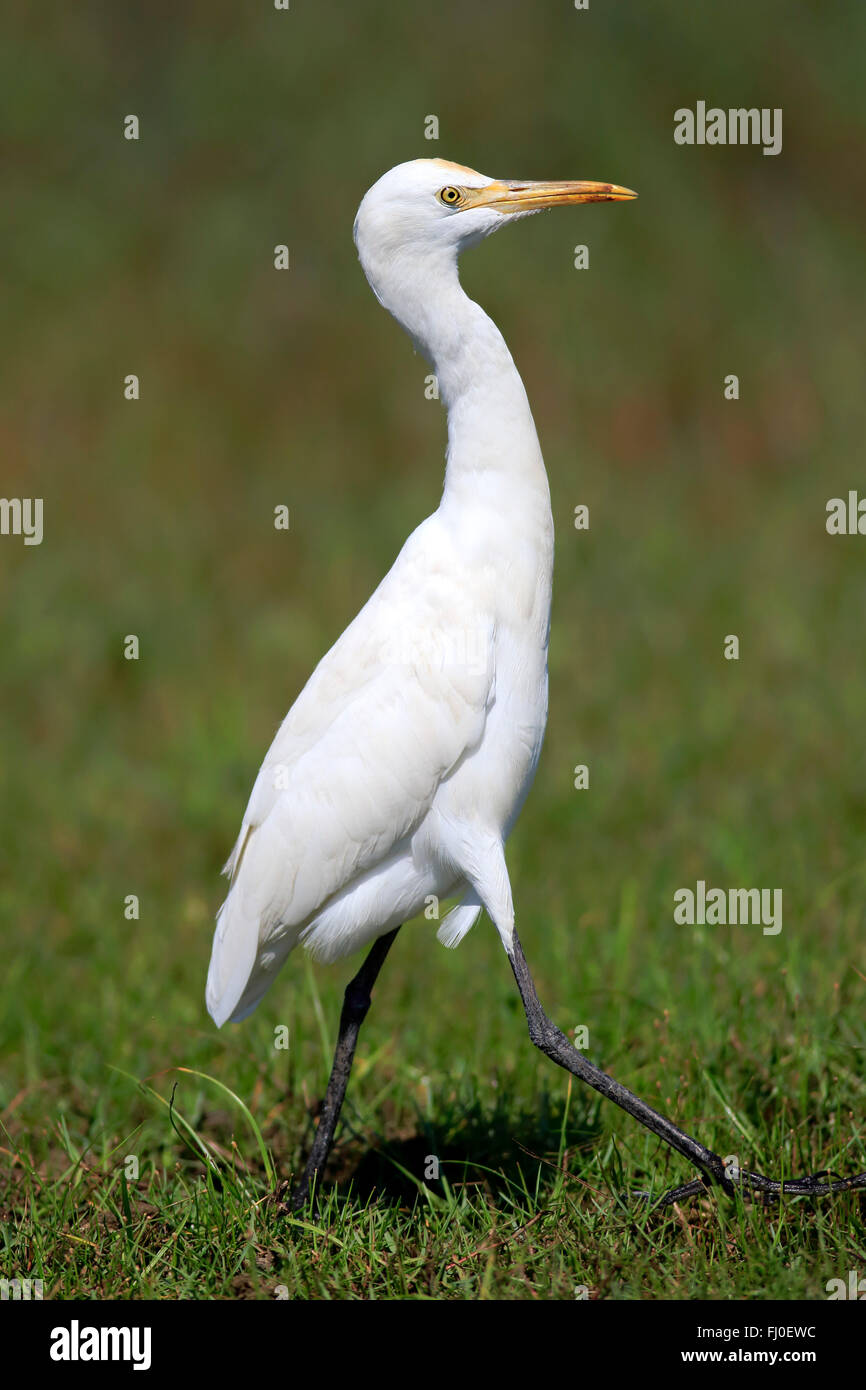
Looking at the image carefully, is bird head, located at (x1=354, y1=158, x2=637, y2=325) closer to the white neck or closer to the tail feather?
the white neck

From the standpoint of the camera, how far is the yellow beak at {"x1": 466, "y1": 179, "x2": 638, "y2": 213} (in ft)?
11.6

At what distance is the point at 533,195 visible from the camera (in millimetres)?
3568

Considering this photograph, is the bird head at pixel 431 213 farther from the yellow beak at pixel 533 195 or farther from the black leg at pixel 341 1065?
the black leg at pixel 341 1065

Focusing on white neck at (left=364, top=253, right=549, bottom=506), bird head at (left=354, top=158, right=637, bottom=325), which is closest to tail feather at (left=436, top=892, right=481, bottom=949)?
white neck at (left=364, top=253, right=549, bottom=506)

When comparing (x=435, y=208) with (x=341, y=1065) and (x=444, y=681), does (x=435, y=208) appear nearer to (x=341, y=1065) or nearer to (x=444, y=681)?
(x=444, y=681)

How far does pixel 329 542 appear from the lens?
9.80 metres

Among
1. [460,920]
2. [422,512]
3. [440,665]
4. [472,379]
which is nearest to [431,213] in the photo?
[472,379]

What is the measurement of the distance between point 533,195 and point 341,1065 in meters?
2.33

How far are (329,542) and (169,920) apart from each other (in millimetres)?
4197

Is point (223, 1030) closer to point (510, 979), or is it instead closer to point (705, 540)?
point (510, 979)

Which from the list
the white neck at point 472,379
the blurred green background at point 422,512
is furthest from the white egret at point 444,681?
the blurred green background at point 422,512

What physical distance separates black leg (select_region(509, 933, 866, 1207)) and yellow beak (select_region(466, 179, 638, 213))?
5.96 ft

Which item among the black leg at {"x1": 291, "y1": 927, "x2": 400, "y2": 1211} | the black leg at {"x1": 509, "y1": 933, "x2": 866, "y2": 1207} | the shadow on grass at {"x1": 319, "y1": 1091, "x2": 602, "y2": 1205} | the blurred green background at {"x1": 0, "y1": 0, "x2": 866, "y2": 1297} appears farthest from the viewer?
the blurred green background at {"x1": 0, "y1": 0, "x2": 866, "y2": 1297}

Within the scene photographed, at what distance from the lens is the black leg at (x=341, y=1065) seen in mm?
3713
